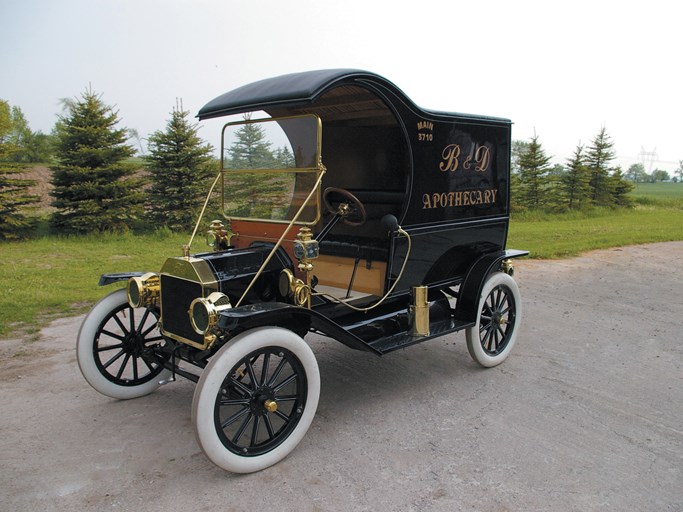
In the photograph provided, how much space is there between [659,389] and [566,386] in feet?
2.47

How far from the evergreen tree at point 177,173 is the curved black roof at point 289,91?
29.0 feet

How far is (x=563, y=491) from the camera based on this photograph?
3172 mm

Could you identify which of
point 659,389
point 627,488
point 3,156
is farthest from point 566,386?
point 3,156

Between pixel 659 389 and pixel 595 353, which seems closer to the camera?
pixel 659 389

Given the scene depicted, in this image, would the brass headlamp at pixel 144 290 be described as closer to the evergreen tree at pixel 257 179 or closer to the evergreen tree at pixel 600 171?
the evergreen tree at pixel 257 179

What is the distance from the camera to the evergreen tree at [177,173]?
495 inches

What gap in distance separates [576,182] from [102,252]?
1532 centimetres

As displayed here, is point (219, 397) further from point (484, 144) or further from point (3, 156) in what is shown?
point (3, 156)

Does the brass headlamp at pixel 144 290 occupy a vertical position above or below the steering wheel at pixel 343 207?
below

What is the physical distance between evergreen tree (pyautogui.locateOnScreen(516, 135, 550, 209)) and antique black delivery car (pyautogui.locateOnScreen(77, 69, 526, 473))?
14.1 metres

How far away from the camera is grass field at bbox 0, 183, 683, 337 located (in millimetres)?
6930

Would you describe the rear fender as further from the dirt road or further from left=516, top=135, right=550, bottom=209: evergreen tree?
left=516, top=135, right=550, bottom=209: evergreen tree

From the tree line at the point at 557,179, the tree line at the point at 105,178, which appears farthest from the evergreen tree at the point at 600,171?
the tree line at the point at 105,178

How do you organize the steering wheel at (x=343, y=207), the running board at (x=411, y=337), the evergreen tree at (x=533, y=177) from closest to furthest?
the running board at (x=411, y=337) → the steering wheel at (x=343, y=207) → the evergreen tree at (x=533, y=177)
